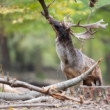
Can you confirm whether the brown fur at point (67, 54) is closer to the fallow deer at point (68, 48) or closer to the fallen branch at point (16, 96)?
the fallow deer at point (68, 48)

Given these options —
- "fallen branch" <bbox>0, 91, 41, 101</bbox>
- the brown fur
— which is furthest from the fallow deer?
"fallen branch" <bbox>0, 91, 41, 101</bbox>

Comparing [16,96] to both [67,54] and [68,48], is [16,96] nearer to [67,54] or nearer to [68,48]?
[67,54]

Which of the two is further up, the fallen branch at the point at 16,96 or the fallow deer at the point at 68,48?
the fallow deer at the point at 68,48

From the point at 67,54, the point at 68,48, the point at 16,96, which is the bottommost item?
the point at 16,96

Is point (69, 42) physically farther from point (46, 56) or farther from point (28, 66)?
point (46, 56)

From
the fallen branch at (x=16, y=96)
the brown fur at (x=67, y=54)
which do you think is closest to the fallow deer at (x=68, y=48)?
the brown fur at (x=67, y=54)

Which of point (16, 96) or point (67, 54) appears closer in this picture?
point (16, 96)

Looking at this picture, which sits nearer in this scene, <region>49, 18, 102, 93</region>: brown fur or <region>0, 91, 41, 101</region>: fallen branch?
<region>0, 91, 41, 101</region>: fallen branch

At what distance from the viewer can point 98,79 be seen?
876cm

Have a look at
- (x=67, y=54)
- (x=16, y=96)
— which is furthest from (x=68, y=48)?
(x=16, y=96)

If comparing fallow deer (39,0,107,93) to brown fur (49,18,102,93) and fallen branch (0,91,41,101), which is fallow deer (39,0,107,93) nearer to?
brown fur (49,18,102,93)

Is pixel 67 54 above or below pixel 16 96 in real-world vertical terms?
above

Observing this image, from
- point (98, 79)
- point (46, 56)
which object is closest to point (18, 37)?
point (46, 56)

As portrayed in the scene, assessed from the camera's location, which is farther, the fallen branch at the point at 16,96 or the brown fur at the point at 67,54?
the brown fur at the point at 67,54
